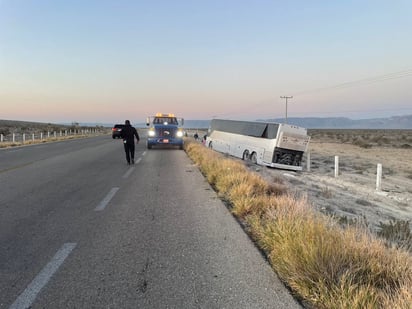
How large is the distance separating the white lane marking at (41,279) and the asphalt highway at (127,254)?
0.01 m

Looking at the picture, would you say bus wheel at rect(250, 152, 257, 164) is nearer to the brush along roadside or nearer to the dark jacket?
the dark jacket

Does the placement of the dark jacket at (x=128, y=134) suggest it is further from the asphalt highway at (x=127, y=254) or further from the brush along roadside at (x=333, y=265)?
the brush along roadside at (x=333, y=265)

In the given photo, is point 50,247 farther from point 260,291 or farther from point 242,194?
point 242,194

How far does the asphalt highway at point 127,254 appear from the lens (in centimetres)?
349

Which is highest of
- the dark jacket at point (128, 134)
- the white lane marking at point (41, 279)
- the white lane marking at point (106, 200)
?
the dark jacket at point (128, 134)

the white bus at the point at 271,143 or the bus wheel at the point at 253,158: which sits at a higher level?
the white bus at the point at 271,143

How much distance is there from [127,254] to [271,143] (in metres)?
16.0

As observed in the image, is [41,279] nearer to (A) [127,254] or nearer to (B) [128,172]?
(A) [127,254]

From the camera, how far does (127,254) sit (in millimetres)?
4688

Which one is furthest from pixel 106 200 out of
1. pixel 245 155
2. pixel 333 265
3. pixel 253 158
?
pixel 245 155

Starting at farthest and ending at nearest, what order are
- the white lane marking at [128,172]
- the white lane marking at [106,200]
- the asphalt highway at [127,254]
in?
the white lane marking at [128,172] < the white lane marking at [106,200] < the asphalt highway at [127,254]

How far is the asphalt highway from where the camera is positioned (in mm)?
3490

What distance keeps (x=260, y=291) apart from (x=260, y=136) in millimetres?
18025

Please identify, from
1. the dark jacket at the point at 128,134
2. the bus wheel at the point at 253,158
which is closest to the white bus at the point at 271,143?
the bus wheel at the point at 253,158
